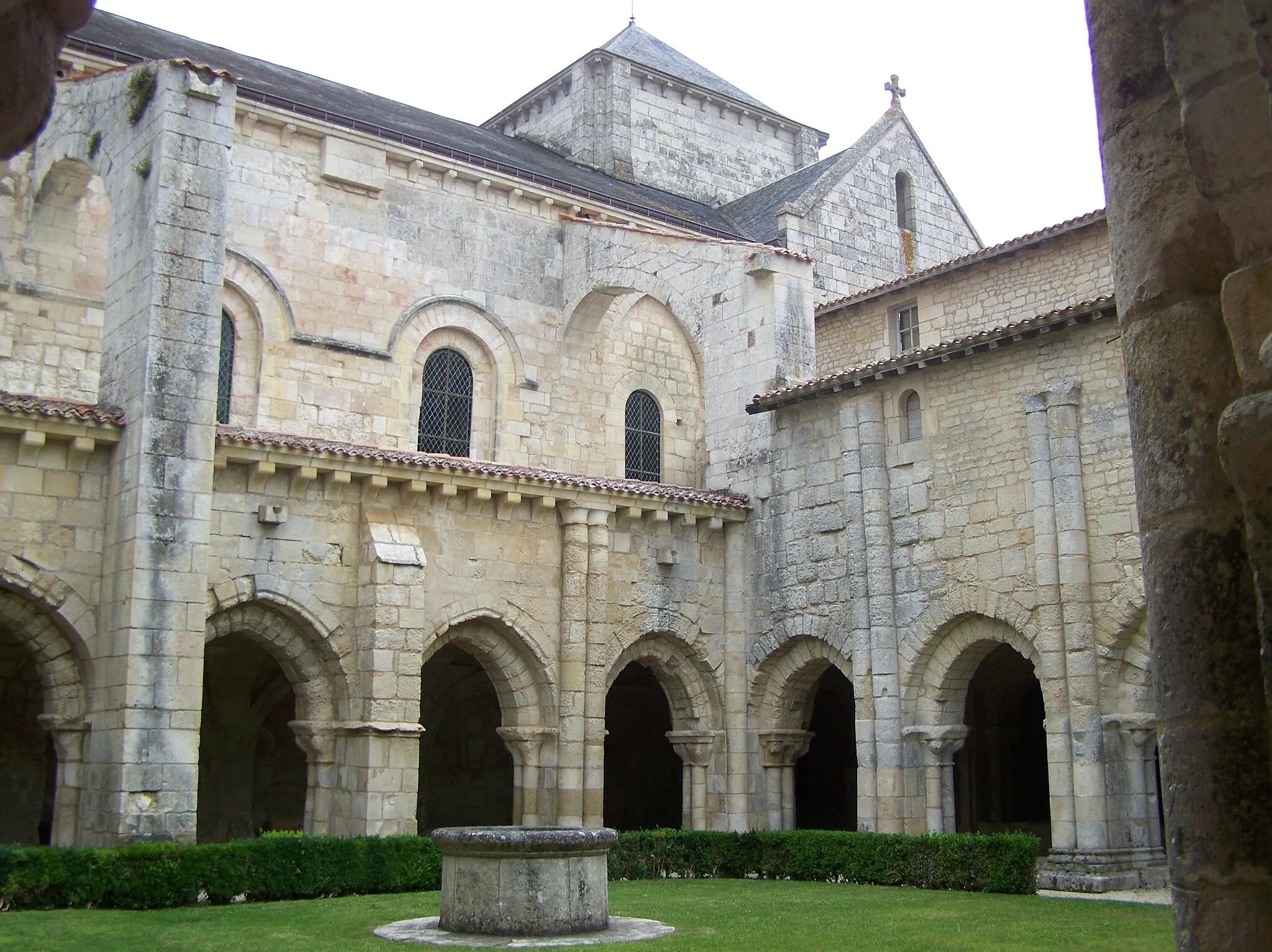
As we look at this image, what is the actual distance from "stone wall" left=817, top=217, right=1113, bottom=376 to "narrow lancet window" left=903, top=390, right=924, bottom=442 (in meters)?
2.46

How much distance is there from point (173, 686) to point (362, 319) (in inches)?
292

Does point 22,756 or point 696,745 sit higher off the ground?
point 696,745

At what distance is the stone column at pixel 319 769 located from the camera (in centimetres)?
1602

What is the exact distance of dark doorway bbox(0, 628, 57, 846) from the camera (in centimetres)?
1822

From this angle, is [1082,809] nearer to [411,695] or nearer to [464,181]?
[411,695]

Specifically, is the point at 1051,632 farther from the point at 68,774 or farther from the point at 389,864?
the point at 68,774

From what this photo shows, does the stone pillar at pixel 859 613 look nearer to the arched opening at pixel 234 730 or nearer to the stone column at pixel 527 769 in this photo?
the stone column at pixel 527 769

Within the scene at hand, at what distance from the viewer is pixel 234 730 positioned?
1997 centimetres

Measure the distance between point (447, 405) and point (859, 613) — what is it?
7093 mm

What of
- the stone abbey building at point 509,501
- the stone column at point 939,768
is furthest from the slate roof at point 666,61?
the stone column at point 939,768

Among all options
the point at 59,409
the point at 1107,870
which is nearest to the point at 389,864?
the point at 59,409

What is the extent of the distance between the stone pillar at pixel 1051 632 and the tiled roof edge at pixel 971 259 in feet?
12.8

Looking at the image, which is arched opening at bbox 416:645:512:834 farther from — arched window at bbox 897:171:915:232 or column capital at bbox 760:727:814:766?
arched window at bbox 897:171:915:232

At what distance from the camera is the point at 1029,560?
→ 16219 mm
